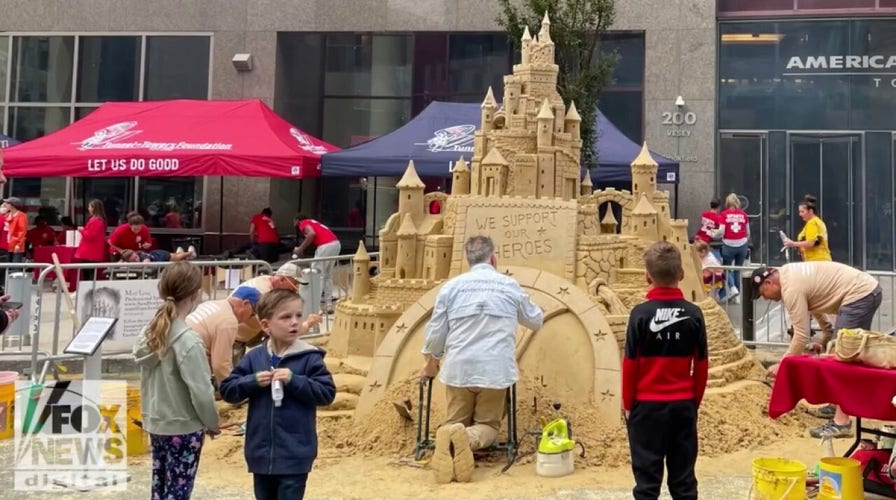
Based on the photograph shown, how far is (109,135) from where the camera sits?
15.7 metres

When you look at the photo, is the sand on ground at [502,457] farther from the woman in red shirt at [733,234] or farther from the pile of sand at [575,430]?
the woman in red shirt at [733,234]

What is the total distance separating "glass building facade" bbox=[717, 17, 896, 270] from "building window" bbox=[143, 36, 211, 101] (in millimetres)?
12702

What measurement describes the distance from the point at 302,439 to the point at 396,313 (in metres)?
5.30

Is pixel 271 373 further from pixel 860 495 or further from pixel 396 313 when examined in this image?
pixel 396 313

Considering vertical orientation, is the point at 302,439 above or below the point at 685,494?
above

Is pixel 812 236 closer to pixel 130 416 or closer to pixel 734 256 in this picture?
pixel 734 256

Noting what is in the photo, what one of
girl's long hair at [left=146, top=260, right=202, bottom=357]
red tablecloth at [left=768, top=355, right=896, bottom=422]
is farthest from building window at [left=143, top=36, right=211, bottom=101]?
red tablecloth at [left=768, top=355, right=896, bottom=422]

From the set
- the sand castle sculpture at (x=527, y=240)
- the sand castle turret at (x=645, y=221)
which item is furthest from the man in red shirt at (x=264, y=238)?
the sand castle turret at (x=645, y=221)

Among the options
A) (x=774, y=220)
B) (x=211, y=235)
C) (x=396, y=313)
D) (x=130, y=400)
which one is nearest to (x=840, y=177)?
(x=774, y=220)

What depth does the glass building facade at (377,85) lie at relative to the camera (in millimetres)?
19125

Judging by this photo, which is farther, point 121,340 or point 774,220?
point 774,220

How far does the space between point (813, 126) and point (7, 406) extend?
17184 mm

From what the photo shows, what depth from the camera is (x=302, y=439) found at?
3.88 m

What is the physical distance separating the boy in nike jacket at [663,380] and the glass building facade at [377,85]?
1491 cm
